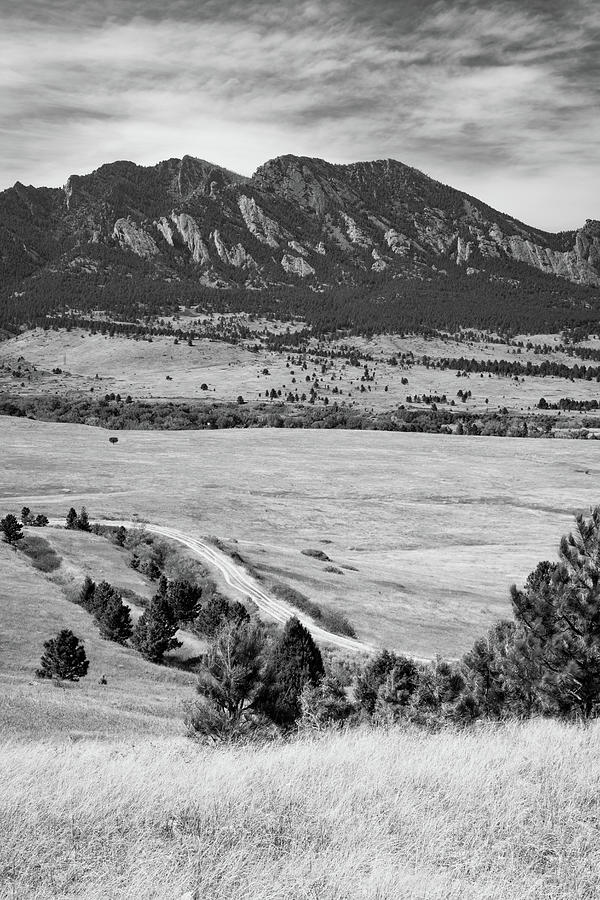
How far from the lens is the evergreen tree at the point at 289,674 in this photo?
24.8m

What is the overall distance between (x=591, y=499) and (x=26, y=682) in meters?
105

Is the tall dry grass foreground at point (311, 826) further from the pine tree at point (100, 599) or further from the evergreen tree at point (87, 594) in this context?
the evergreen tree at point (87, 594)

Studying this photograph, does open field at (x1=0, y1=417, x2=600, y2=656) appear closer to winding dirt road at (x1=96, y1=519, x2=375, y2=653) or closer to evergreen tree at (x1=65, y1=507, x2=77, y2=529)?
winding dirt road at (x1=96, y1=519, x2=375, y2=653)

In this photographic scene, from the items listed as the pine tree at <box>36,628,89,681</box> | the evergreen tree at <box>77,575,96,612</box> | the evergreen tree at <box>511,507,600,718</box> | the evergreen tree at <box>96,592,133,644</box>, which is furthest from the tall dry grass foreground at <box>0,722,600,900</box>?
the evergreen tree at <box>77,575,96,612</box>

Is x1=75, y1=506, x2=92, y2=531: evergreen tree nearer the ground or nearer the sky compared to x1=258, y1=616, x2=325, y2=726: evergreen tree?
nearer the ground

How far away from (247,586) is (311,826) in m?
53.6

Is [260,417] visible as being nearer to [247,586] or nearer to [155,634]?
[247,586]

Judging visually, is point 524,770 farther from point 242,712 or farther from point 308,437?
point 308,437

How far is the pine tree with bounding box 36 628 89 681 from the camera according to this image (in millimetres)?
35219

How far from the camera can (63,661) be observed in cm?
3547

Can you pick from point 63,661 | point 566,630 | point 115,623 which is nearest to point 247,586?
point 115,623

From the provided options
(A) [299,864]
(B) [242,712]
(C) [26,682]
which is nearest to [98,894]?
(A) [299,864]

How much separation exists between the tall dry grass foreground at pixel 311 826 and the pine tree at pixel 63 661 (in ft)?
85.8

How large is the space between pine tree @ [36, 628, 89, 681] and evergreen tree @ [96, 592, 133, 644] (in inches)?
365
